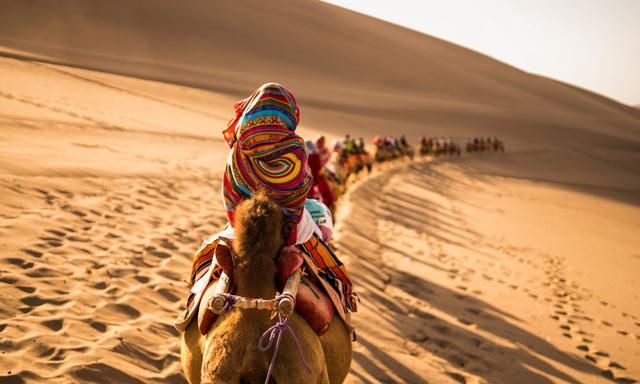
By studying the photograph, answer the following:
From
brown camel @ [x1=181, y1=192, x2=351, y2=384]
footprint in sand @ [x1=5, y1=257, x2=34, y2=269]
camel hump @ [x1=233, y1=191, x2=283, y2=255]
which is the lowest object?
footprint in sand @ [x1=5, y1=257, x2=34, y2=269]

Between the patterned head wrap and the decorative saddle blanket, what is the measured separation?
0.27m

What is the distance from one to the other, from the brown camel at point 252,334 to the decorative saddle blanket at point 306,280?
0.06m

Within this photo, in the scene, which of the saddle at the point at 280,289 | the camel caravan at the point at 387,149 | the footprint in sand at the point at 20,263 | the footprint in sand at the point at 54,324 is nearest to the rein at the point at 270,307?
the saddle at the point at 280,289

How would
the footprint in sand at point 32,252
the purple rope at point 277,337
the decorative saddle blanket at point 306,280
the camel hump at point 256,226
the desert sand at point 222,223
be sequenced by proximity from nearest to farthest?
the purple rope at point 277,337
the camel hump at point 256,226
the decorative saddle blanket at point 306,280
the desert sand at point 222,223
the footprint in sand at point 32,252

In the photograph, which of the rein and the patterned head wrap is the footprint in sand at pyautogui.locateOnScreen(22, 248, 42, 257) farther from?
the rein

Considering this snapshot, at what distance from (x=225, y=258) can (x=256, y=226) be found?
26cm

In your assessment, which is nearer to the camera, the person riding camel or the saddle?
the saddle

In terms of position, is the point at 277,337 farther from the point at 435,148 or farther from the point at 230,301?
the point at 435,148

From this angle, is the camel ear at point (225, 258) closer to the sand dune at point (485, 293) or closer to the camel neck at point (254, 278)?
the camel neck at point (254, 278)

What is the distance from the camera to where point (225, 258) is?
2361 millimetres

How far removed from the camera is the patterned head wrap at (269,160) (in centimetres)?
278

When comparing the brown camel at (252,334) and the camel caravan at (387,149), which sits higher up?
the brown camel at (252,334)

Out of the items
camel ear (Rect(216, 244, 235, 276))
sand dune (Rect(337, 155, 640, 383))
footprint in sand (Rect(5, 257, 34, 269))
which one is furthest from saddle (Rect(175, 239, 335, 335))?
footprint in sand (Rect(5, 257, 34, 269))

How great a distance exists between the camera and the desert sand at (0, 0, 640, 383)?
15.8ft
